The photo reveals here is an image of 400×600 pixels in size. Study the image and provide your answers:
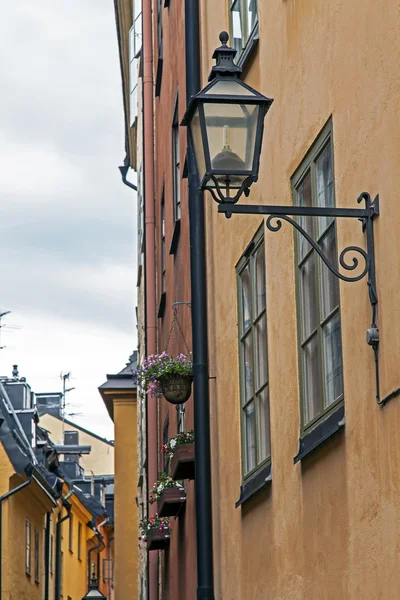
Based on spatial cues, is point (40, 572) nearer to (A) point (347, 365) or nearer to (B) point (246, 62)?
(B) point (246, 62)

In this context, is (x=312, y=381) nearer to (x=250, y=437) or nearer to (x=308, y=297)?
(x=308, y=297)

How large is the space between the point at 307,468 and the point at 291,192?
1.60m

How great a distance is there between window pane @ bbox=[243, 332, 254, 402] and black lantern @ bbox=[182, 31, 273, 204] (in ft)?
9.92

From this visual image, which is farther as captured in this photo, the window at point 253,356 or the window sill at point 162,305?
the window sill at point 162,305

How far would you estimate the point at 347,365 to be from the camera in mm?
5637

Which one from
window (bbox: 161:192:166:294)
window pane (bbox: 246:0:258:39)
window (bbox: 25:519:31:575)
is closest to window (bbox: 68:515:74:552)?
window (bbox: 25:519:31:575)

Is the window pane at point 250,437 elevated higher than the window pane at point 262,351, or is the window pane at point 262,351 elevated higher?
the window pane at point 262,351

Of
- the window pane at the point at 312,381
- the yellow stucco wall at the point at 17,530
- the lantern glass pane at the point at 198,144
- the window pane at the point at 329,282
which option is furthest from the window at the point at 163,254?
the yellow stucco wall at the point at 17,530

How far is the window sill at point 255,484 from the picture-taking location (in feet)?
24.2

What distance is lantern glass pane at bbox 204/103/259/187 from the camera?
5.17 metres

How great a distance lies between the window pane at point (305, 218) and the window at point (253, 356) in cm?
101

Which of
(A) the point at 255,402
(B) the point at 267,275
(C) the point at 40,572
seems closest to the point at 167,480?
(A) the point at 255,402

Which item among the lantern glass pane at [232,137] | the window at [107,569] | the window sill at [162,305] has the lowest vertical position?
the lantern glass pane at [232,137]

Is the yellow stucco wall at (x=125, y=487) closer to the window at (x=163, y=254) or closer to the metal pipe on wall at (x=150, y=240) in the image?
the metal pipe on wall at (x=150, y=240)
